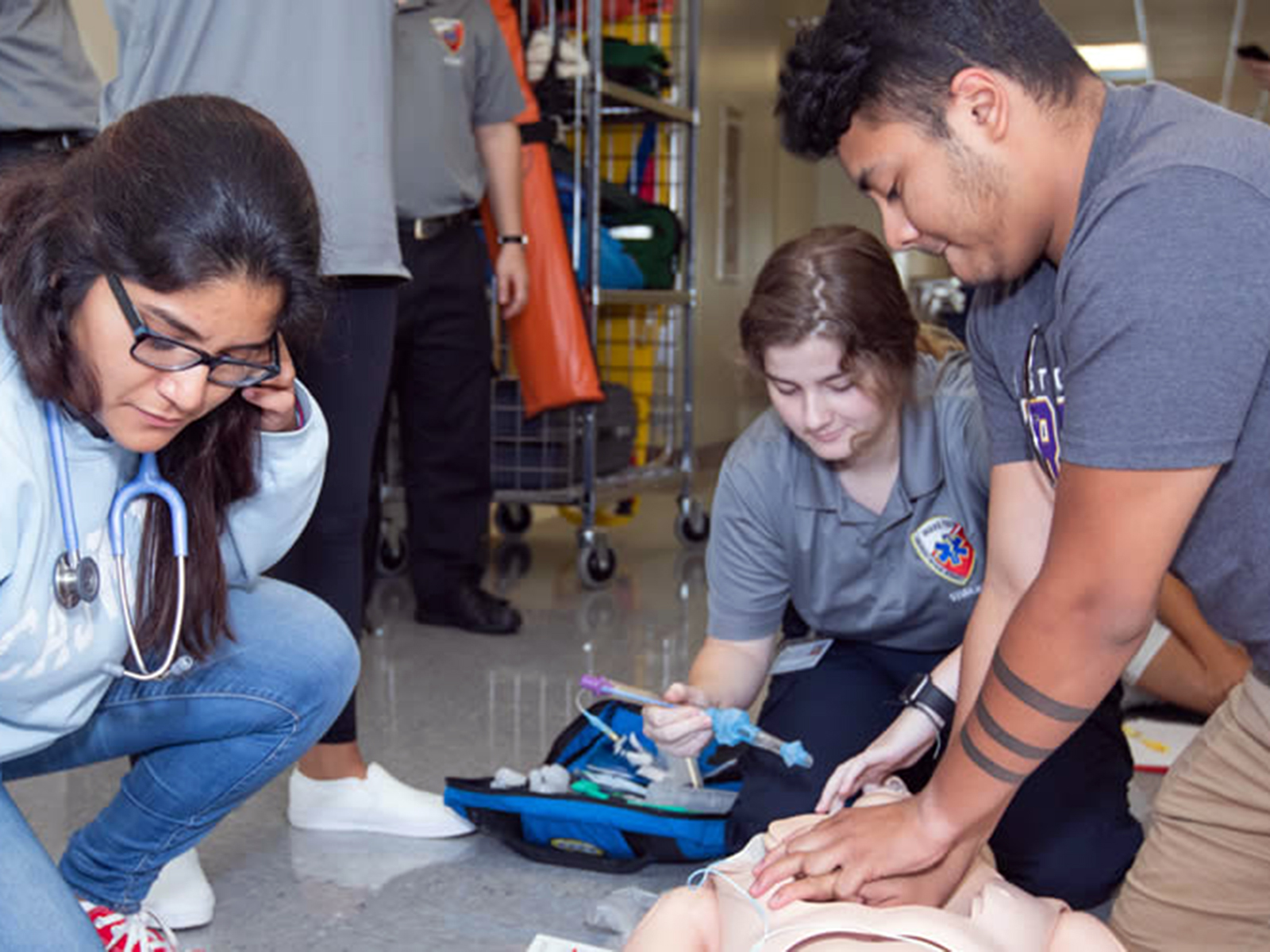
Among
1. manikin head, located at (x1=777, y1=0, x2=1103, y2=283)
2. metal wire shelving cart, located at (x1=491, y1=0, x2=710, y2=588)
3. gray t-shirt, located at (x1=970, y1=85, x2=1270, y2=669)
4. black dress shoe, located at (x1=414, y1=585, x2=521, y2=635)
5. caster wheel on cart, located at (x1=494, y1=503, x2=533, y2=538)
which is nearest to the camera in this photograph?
gray t-shirt, located at (x1=970, y1=85, x2=1270, y2=669)

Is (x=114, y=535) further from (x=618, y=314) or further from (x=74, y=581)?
(x=618, y=314)

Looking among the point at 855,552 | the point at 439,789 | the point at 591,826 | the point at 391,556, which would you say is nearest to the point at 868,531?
the point at 855,552

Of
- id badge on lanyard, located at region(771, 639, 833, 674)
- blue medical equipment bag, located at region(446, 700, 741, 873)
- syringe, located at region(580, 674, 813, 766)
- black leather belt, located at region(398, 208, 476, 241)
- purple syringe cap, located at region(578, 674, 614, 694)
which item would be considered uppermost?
black leather belt, located at region(398, 208, 476, 241)

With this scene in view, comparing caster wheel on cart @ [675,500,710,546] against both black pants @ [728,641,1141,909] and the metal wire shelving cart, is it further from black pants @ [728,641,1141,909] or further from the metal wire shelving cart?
black pants @ [728,641,1141,909]

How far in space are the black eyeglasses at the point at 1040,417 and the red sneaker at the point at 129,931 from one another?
0.98 metres

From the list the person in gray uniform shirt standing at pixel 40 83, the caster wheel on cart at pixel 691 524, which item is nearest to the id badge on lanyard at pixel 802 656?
the person in gray uniform shirt standing at pixel 40 83

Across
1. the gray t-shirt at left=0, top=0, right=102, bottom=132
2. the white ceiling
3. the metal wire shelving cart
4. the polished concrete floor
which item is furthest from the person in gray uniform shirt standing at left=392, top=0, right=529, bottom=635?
the white ceiling

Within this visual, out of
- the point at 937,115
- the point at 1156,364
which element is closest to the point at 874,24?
the point at 937,115

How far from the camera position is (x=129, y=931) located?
1303 mm

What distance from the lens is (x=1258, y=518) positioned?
41.0 inches

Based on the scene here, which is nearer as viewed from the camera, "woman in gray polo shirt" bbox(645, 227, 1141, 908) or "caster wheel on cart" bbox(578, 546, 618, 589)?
"woman in gray polo shirt" bbox(645, 227, 1141, 908)

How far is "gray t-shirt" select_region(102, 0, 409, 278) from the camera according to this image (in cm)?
162

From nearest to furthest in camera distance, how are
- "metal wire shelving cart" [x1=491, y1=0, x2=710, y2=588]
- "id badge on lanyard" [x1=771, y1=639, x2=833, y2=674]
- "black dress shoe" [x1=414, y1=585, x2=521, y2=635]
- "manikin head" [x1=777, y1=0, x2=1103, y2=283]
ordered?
1. "manikin head" [x1=777, y1=0, x2=1103, y2=283]
2. "id badge on lanyard" [x1=771, y1=639, x2=833, y2=674]
3. "black dress shoe" [x1=414, y1=585, x2=521, y2=635]
4. "metal wire shelving cart" [x1=491, y1=0, x2=710, y2=588]

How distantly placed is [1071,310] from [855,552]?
0.80 meters
